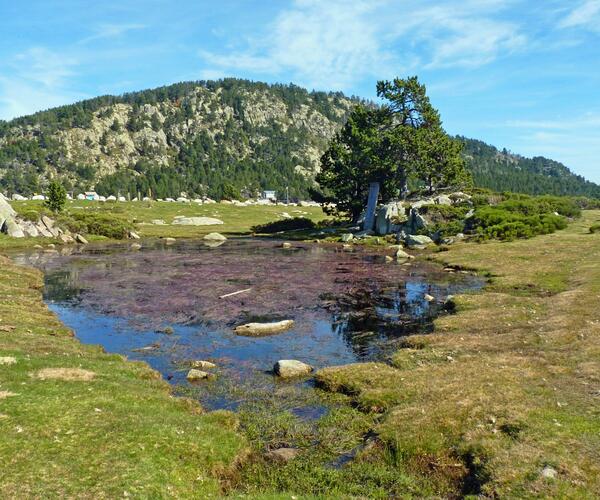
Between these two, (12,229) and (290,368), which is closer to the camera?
(290,368)

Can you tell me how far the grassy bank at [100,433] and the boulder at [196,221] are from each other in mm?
125250

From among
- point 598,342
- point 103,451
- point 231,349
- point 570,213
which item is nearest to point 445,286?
point 598,342

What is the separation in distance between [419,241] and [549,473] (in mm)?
77059

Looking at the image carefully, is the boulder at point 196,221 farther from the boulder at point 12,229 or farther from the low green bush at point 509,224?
the low green bush at point 509,224

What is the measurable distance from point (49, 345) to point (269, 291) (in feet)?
→ 87.1

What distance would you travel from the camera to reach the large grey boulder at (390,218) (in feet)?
342

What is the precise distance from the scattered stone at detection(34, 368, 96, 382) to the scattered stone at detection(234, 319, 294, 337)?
14067 millimetres

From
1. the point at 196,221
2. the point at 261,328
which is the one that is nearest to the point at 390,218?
the point at 196,221

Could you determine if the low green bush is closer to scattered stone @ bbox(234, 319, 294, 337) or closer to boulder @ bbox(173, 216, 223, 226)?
scattered stone @ bbox(234, 319, 294, 337)

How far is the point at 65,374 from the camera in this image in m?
23.8

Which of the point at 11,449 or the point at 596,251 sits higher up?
the point at 596,251

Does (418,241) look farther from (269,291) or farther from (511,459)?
(511,459)

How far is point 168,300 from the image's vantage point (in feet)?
160

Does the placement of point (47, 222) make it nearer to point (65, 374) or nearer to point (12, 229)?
point (12, 229)
